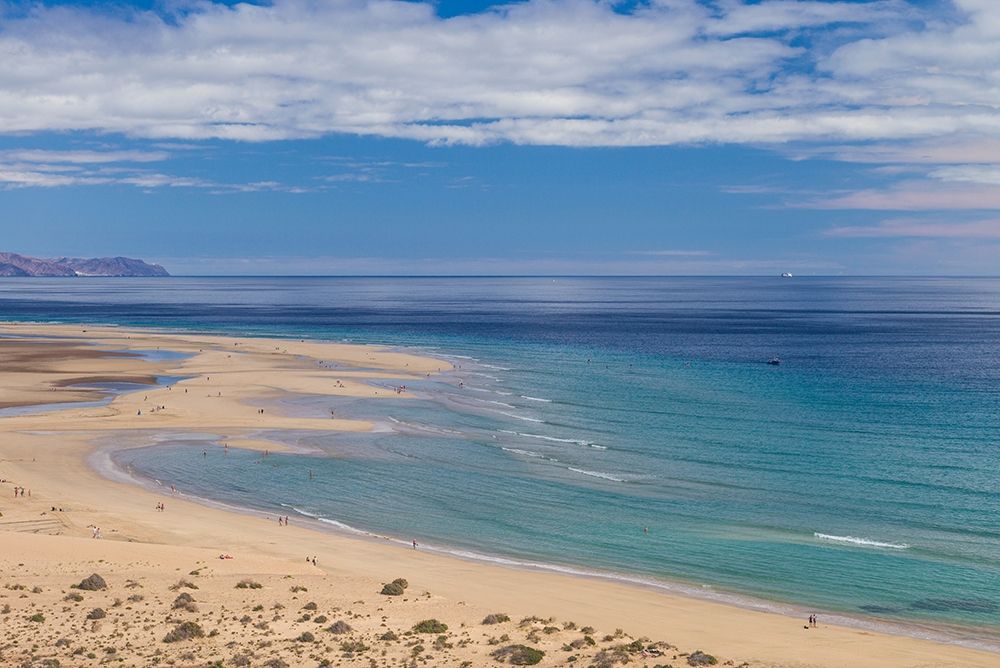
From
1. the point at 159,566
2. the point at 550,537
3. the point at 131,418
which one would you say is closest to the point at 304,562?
the point at 159,566

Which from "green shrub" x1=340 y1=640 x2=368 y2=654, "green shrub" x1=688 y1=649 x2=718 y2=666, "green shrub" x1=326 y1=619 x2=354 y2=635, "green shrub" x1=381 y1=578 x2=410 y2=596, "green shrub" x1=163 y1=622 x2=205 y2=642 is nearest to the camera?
"green shrub" x1=688 y1=649 x2=718 y2=666

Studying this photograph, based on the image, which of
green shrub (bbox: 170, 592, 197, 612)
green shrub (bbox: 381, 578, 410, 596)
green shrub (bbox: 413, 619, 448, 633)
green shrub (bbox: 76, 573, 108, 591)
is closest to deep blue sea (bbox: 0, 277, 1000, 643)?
green shrub (bbox: 381, 578, 410, 596)

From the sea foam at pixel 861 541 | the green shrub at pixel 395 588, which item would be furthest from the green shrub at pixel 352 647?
the sea foam at pixel 861 541

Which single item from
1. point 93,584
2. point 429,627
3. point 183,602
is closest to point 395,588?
point 429,627

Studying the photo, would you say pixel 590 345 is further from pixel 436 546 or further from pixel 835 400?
pixel 436 546

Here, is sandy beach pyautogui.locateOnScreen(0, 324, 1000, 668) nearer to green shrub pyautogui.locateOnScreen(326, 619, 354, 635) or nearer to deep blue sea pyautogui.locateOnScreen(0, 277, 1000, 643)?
green shrub pyautogui.locateOnScreen(326, 619, 354, 635)
